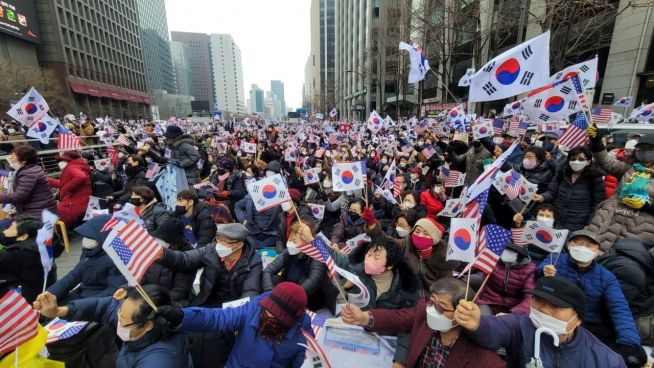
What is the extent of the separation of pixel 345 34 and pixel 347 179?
256 feet

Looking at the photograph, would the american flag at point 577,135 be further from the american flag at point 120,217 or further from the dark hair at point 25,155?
the dark hair at point 25,155

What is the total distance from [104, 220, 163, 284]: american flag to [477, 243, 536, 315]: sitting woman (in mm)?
3161

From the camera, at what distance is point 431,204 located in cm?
537

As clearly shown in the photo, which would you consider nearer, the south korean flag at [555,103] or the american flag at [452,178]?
the south korean flag at [555,103]

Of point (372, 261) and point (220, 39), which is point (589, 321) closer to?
point (372, 261)

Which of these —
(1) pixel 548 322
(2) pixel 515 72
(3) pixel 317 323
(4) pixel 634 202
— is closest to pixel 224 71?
(2) pixel 515 72

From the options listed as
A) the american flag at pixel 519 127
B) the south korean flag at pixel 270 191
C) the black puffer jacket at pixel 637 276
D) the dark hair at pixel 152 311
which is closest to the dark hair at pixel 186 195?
the south korean flag at pixel 270 191

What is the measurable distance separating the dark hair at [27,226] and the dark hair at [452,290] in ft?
13.1

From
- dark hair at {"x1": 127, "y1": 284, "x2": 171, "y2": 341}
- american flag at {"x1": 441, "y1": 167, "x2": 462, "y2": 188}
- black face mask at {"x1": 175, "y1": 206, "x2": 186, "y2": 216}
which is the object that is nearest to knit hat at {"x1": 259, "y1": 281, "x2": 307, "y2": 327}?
dark hair at {"x1": 127, "y1": 284, "x2": 171, "y2": 341}

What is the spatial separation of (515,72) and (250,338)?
4.71m

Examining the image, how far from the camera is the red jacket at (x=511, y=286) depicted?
302cm

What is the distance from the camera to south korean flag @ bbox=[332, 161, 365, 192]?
5375mm

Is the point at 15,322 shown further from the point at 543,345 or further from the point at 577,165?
the point at 577,165

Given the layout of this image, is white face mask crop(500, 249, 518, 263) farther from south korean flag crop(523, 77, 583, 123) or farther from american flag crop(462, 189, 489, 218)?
south korean flag crop(523, 77, 583, 123)
